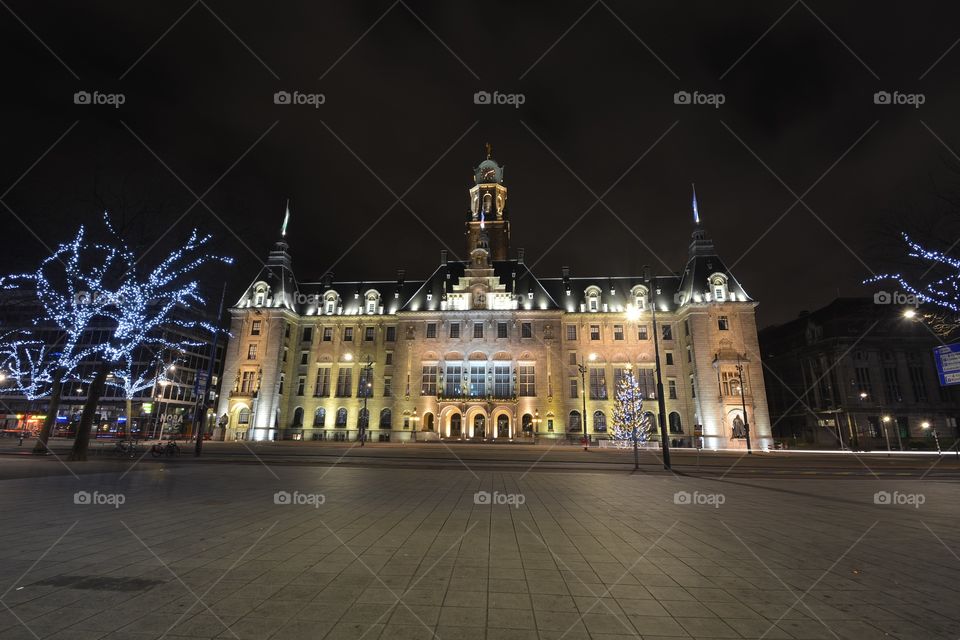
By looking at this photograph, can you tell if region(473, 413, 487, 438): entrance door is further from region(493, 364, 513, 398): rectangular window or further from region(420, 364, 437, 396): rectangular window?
region(420, 364, 437, 396): rectangular window

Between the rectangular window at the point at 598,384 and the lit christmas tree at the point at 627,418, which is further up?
the rectangular window at the point at 598,384

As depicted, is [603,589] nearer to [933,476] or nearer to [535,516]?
[535,516]

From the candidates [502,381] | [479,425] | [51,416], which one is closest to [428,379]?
[479,425]

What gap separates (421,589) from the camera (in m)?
4.82

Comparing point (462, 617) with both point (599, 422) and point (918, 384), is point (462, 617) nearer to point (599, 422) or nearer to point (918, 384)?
point (599, 422)

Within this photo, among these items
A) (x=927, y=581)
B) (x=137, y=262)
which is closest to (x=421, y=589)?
(x=927, y=581)

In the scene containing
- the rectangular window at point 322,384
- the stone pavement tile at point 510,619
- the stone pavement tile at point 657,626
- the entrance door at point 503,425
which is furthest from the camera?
the rectangular window at point 322,384

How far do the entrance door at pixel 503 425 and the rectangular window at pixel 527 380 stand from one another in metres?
3.39

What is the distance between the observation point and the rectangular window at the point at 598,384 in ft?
166

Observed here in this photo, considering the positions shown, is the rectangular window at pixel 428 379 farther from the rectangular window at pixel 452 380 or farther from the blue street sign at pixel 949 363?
the blue street sign at pixel 949 363

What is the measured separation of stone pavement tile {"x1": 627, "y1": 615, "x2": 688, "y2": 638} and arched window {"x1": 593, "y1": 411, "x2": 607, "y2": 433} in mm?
47247

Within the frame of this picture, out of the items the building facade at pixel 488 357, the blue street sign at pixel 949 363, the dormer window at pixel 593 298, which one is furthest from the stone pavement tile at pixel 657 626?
the dormer window at pixel 593 298

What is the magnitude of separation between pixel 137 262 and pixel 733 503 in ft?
82.4

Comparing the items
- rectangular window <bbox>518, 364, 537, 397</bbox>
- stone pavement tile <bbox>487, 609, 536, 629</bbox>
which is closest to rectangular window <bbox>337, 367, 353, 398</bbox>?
rectangular window <bbox>518, 364, 537, 397</bbox>
